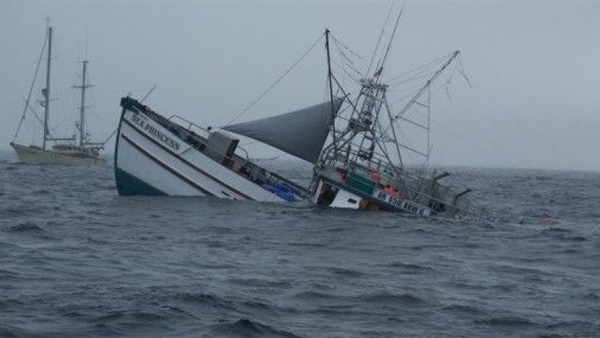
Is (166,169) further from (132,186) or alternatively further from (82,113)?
(82,113)

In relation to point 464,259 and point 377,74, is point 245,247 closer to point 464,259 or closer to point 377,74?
point 464,259

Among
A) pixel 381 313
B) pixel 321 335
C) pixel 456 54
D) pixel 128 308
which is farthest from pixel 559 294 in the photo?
pixel 456 54

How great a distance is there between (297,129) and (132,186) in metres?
7.37

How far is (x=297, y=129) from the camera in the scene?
3950 centimetres

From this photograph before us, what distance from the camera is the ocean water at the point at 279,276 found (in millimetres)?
14516

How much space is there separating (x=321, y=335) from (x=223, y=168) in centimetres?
2359

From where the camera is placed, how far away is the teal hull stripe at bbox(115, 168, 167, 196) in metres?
38.5

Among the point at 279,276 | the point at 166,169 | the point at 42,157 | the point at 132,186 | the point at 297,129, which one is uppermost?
the point at 297,129

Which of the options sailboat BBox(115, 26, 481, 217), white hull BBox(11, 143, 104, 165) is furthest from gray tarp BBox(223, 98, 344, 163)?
white hull BBox(11, 143, 104, 165)

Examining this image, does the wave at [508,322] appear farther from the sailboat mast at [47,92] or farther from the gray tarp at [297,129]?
the sailboat mast at [47,92]

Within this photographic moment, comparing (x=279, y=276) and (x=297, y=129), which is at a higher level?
(x=297, y=129)

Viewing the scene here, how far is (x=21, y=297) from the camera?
606 inches

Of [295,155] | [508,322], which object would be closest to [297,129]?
[295,155]

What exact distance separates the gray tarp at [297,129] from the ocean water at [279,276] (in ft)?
20.5
